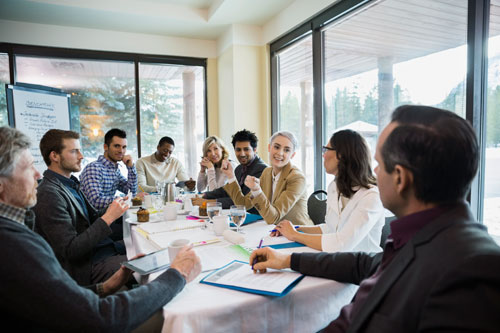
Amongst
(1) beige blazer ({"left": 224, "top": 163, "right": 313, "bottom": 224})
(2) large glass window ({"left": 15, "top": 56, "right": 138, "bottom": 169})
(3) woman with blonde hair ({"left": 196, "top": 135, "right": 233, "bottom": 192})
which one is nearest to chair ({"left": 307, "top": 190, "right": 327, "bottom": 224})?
(1) beige blazer ({"left": 224, "top": 163, "right": 313, "bottom": 224})

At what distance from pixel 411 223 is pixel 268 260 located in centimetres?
51

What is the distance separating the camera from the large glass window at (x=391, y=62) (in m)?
2.11

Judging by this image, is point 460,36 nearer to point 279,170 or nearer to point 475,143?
point 279,170

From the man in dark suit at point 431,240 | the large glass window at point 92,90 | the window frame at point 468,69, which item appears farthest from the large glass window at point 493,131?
the large glass window at point 92,90

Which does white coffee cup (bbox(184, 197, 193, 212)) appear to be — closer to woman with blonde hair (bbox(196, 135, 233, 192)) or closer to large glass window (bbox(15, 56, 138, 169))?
woman with blonde hair (bbox(196, 135, 233, 192))

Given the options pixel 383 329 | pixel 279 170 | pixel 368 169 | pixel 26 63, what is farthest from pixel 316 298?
pixel 26 63

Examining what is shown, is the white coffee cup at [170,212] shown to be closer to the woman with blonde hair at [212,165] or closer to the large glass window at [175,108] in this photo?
the woman with blonde hair at [212,165]

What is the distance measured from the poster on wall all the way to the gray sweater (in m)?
3.30

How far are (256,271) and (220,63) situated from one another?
4219 mm

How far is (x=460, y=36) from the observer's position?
2.05 meters

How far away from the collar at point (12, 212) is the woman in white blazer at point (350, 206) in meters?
1.01

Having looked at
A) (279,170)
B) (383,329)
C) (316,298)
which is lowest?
(316,298)

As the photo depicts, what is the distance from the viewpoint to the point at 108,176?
9.20ft

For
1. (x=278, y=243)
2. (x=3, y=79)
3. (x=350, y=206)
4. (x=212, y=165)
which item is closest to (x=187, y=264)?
(x=278, y=243)
